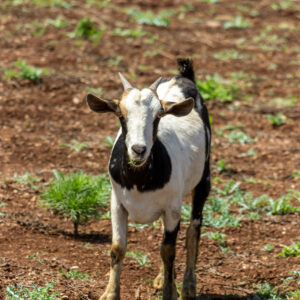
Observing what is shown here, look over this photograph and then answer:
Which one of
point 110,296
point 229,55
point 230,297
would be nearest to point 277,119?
point 229,55

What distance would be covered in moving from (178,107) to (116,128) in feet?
14.9

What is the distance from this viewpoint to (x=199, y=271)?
21.6 feet

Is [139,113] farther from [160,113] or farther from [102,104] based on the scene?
[102,104]

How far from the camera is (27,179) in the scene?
782 centimetres

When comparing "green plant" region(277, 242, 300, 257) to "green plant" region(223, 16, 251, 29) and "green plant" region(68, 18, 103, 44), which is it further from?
"green plant" region(223, 16, 251, 29)

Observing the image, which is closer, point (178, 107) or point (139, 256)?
point (178, 107)

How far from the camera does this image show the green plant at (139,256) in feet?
21.0

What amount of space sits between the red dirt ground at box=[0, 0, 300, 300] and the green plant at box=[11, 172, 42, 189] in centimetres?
10

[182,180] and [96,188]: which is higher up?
[182,180]

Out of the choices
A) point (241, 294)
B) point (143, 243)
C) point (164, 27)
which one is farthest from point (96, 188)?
point (164, 27)

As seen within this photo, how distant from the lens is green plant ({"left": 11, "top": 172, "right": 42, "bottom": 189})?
774 cm

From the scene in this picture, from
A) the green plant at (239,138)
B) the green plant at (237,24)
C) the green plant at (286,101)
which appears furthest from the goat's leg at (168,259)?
the green plant at (237,24)

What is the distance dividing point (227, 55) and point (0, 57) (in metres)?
4.71

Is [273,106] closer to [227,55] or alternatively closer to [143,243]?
[227,55]
